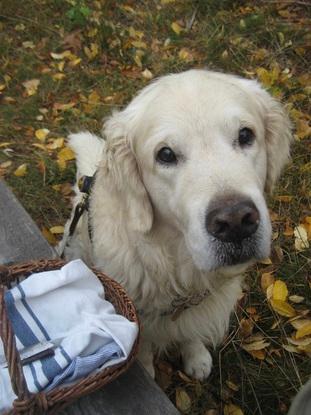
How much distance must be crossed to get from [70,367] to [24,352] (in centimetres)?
19

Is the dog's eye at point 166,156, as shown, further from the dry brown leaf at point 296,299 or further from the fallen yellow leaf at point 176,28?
the fallen yellow leaf at point 176,28

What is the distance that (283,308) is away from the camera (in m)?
2.95

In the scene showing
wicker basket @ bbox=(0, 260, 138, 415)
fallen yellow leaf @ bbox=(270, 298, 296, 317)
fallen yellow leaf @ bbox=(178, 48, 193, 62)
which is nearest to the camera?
wicker basket @ bbox=(0, 260, 138, 415)

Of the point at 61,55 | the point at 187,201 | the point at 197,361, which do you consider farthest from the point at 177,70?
the point at 187,201

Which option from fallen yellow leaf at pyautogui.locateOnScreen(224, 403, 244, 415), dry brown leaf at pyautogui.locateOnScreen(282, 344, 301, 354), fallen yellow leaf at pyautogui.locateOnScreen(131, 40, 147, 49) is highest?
fallen yellow leaf at pyautogui.locateOnScreen(131, 40, 147, 49)

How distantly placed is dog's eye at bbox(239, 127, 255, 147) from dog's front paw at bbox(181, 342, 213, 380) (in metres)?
1.31

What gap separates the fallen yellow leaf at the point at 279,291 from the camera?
2978 millimetres

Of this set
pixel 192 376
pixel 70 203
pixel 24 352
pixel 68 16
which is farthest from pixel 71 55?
pixel 24 352

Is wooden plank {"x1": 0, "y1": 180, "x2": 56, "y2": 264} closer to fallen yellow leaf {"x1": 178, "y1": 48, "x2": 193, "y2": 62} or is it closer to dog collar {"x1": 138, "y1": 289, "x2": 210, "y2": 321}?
dog collar {"x1": 138, "y1": 289, "x2": 210, "y2": 321}

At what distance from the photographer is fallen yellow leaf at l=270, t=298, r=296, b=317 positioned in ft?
9.65

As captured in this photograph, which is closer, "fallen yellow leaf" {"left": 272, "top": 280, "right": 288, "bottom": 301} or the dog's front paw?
the dog's front paw

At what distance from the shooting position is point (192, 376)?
2834 millimetres

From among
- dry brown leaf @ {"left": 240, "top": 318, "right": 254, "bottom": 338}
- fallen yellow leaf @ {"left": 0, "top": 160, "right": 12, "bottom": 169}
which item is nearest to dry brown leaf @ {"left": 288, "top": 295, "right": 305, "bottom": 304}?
dry brown leaf @ {"left": 240, "top": 318, "right": 254, "bottom": 338}

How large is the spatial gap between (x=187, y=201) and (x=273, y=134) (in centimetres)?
73
